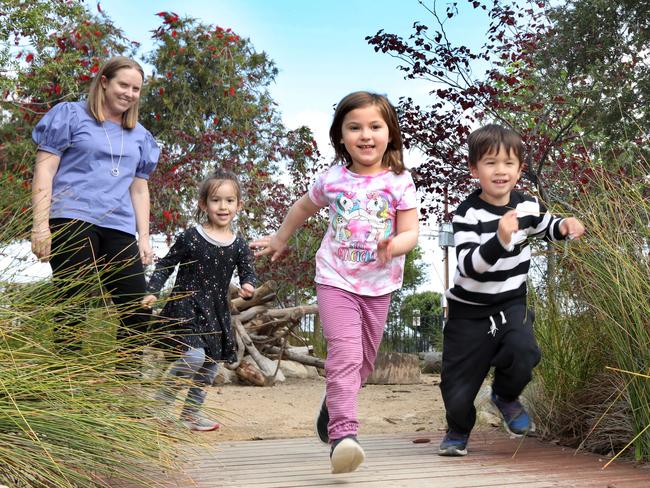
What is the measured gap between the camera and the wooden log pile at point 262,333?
9453 millimetres

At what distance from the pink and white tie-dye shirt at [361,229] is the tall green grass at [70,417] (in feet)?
3.30

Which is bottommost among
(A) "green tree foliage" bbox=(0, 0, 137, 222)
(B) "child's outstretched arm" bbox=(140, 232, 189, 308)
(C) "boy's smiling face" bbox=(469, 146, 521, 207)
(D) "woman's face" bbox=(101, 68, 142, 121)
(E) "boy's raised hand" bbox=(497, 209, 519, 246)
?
(B) "child's outstretched arm" bbox=(140, 232, 189, 308)

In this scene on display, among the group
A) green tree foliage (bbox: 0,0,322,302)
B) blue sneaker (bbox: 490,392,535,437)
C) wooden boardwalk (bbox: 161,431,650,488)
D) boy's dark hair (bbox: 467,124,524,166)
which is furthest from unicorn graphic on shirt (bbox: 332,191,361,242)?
green tree foliage (bbox: 0,0,322,302)

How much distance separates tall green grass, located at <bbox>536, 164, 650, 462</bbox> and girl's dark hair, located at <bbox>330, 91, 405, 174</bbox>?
920 millimetres

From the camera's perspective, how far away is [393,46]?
9.93 metres

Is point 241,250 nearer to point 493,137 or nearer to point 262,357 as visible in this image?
point 493,137

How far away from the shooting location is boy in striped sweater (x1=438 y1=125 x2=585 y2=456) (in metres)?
3.96

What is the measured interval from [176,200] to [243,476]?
11.5 m

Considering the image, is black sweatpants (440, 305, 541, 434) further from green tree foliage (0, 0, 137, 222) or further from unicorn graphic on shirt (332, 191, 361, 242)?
green tree foliage (0, 0, 137, 222)

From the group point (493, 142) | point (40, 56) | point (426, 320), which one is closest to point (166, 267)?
point (493, 142)

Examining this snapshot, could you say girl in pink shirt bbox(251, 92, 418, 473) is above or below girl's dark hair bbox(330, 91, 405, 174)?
below

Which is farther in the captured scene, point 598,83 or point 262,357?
point 598,83

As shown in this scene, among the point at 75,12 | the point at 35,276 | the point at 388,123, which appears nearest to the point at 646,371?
the point at 388,123

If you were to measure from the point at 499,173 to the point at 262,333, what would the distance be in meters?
6.87
